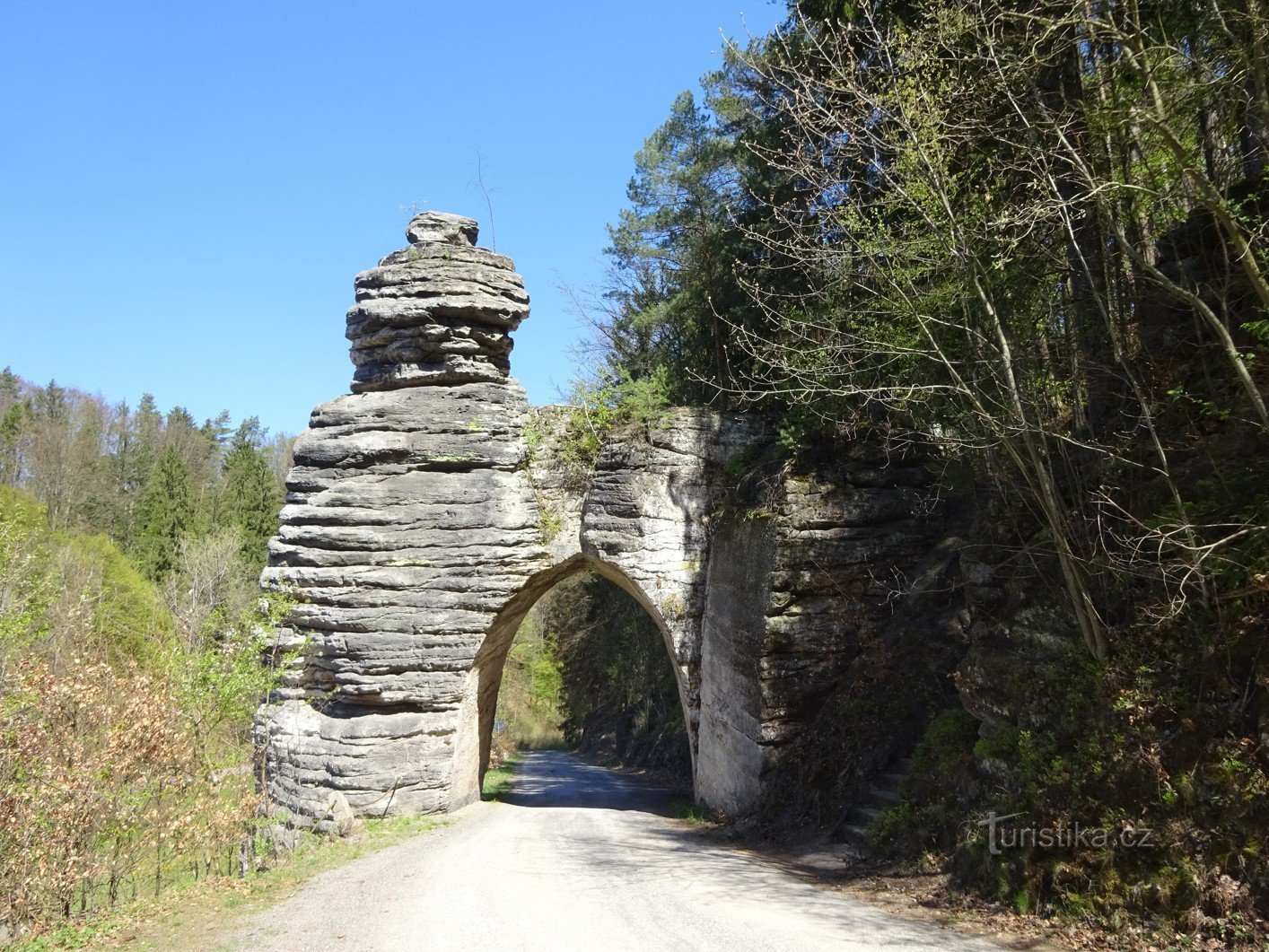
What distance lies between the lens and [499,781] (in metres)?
23.2

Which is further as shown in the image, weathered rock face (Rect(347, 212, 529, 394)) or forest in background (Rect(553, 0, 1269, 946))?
weathered rock face (Rect(347, 212, 529, 394))

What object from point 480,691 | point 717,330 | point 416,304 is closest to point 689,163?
point 717,330

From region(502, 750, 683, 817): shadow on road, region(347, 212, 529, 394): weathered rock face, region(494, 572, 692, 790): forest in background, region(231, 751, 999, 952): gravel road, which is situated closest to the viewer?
region(231, 751, 999, 952): gravel road

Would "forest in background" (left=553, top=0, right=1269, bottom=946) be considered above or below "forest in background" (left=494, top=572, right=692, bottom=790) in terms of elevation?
above

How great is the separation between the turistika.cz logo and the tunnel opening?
7955mm

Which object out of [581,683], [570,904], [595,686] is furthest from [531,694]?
[570,904]

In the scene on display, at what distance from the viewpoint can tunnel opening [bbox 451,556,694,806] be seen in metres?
15.8

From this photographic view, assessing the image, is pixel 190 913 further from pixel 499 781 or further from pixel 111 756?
pixel 499 781

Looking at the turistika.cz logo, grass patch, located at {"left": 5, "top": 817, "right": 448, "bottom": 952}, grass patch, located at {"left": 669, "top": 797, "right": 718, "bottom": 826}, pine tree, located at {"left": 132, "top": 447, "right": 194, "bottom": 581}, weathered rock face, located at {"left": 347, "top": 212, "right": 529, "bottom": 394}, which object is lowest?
grass patch, located at {"left": 669, "top": 797, "right": 718, "bottom": 826}

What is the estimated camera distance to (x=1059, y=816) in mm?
7133

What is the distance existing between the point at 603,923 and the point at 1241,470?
6644 millimetres

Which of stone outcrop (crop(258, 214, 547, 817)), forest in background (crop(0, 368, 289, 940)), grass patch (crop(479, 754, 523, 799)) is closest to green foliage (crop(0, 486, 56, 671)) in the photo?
forest in background (crop(0, 368, 289, 940))

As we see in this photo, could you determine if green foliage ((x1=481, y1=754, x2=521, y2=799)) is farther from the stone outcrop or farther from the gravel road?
the gravel road

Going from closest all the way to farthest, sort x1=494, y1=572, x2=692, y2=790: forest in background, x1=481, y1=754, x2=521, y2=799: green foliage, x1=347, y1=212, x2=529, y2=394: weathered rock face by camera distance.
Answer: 1. x1=347, y1=212, x2=529, y2=394: weathered rock face
2. x1=481, y1=754, x2=521, y2=799: green foliage
3. x1=494, y1=572, x2=692, y2=790: forest in background
